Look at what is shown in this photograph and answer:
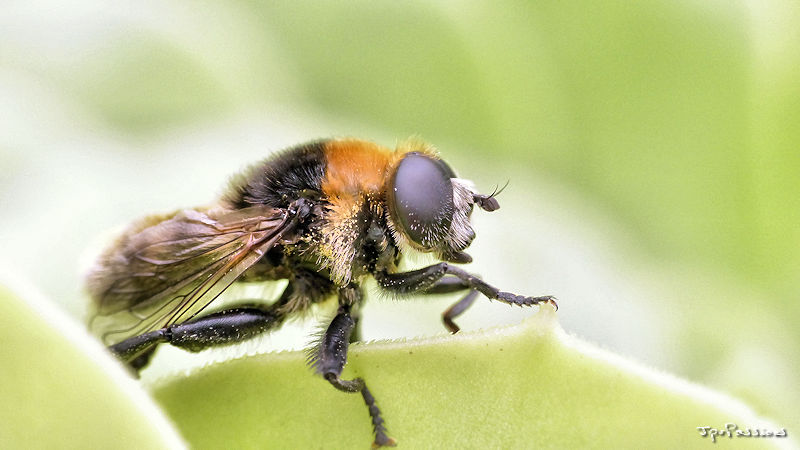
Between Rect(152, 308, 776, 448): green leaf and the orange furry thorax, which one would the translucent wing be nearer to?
the orange furry thorax

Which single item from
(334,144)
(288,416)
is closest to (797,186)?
(334,144)

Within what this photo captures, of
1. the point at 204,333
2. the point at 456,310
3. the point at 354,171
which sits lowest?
the point at 456,310

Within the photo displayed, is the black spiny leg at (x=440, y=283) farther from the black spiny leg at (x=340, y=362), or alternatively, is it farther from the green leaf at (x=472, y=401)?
the green leaf at (x=472, y=401)

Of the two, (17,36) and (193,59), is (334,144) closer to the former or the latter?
(193,59)

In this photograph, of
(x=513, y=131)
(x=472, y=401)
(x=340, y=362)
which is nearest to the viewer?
(x=472, y=401)

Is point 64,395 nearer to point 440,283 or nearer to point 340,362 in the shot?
point 340,362

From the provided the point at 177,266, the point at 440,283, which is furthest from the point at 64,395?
the point at 440,283

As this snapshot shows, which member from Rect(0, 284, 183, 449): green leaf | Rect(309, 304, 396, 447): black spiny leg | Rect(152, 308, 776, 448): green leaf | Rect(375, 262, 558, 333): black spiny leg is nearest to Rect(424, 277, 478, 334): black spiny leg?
Rect(375, 262, 558, 333): black spiny leg
